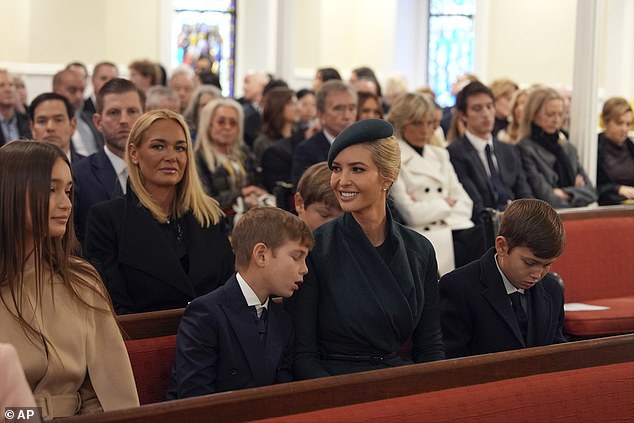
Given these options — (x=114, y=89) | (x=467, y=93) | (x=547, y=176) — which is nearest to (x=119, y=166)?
(x=114, y=89)

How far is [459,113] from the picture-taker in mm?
7203

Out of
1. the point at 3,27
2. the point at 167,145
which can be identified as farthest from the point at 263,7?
the point at 167,145

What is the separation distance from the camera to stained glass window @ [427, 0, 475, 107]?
52.4ft

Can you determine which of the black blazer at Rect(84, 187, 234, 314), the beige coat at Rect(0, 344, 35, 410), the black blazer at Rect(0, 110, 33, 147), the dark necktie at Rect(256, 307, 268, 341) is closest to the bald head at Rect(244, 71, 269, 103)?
the black blazer at Rect(0, 110, 33, 147)

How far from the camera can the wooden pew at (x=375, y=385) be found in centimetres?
236

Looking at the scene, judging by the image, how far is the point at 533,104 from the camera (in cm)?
778

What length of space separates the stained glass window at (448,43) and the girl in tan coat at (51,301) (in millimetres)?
13338

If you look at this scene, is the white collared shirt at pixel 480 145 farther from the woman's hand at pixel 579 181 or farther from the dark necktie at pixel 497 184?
the woman's hand at pixel 579 181

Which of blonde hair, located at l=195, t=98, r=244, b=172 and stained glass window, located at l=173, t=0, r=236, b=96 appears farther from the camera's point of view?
stained glass window, located at l=173, t=0, r=236, b=96

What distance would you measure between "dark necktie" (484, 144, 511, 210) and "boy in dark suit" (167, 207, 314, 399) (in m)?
3.60

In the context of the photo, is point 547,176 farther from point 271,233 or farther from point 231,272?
point 271,233

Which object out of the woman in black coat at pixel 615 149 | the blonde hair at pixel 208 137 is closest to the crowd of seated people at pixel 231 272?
the blonde hair at pixel 208 137

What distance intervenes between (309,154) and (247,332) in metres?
3.25

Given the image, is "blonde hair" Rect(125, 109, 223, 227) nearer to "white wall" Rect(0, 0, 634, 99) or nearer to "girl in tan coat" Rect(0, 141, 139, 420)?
"girl in tan coat" Rect(0, 141, 139, 420)
